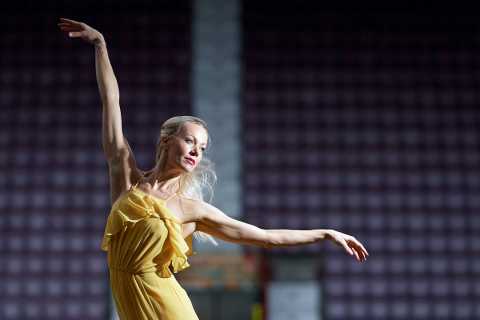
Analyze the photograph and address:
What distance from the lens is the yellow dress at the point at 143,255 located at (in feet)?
6.01

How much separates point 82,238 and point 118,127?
Answer: 4740 mm

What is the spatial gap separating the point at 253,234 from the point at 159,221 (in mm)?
249

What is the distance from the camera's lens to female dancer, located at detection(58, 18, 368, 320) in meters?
1.83

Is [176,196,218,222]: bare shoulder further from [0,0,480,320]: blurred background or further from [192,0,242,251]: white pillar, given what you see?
[192,0,242,251]: white pillar

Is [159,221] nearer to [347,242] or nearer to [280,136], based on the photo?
[347,242]

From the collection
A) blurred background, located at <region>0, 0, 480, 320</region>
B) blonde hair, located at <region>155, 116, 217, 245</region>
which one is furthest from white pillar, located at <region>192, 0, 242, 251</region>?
blonde hair, located at <region>155, 116, 217, 245</region>

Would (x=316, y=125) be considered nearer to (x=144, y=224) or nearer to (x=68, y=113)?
(x=68, y=113)

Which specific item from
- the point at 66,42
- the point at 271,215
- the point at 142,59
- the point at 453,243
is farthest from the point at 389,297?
the point at 66,42

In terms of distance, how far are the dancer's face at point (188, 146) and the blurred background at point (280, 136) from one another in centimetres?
440

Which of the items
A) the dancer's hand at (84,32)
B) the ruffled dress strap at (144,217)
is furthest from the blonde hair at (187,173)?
the dancer's hand at (84,32)

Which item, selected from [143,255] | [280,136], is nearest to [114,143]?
[143,255]

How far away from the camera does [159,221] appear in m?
1.85

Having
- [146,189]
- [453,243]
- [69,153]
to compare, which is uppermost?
[146,189]

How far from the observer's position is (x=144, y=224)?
1.83 m
